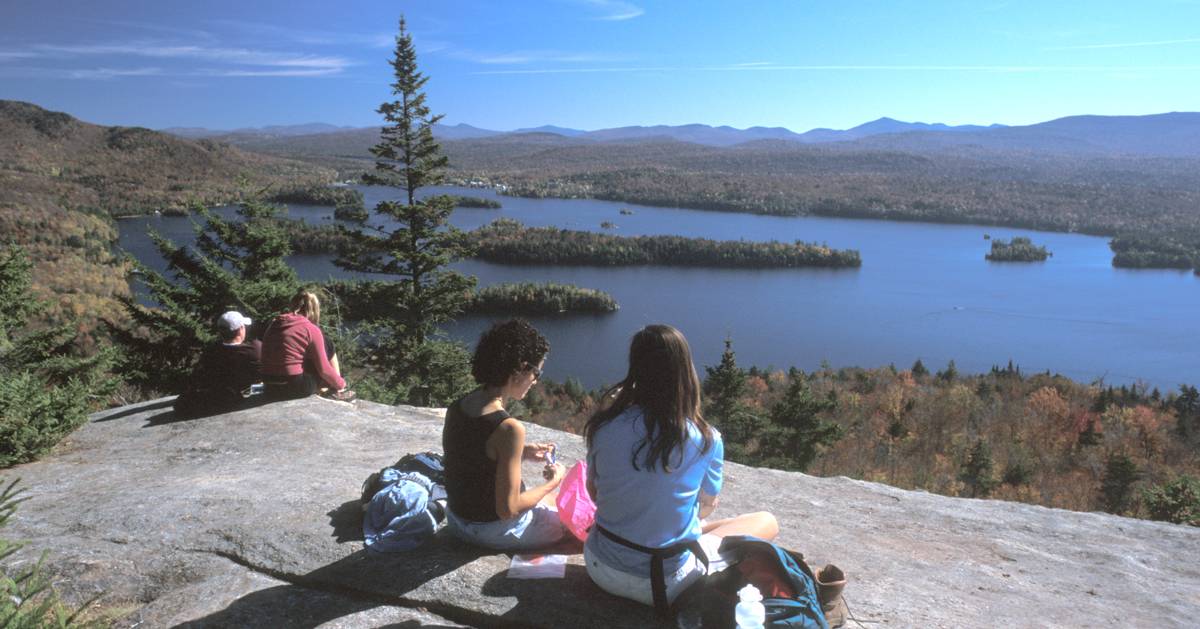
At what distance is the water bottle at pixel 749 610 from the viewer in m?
2.68

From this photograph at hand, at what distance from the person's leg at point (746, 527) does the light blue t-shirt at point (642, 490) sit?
1.60ft

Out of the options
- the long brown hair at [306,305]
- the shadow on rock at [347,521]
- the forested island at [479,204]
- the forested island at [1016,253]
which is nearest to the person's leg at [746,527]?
the shadow on rock at [347,521]

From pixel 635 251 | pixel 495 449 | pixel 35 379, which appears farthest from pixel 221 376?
pixel 635 251

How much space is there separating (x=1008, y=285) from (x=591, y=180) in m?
110

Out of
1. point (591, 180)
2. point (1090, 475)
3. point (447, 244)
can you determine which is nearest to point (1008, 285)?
point (1090, 475)

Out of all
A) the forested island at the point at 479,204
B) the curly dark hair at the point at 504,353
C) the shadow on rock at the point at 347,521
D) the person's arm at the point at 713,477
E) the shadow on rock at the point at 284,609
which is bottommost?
the shadow on rock at the point at 284,609

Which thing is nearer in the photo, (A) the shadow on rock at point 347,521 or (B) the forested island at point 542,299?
(A) the shadow on rock at point 347,521

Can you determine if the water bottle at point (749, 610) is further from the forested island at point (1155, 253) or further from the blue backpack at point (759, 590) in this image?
the forested island at point (1155, 253)

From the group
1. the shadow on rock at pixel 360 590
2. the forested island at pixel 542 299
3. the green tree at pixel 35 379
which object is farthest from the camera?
the forested island at pixel 542 299

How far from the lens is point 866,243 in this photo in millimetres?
98438

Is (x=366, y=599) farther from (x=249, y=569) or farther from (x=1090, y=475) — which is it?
(x=1090, y=475)

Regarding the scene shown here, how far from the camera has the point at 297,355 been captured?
246 inches

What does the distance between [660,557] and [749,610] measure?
389mm

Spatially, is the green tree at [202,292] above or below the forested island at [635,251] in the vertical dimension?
above
